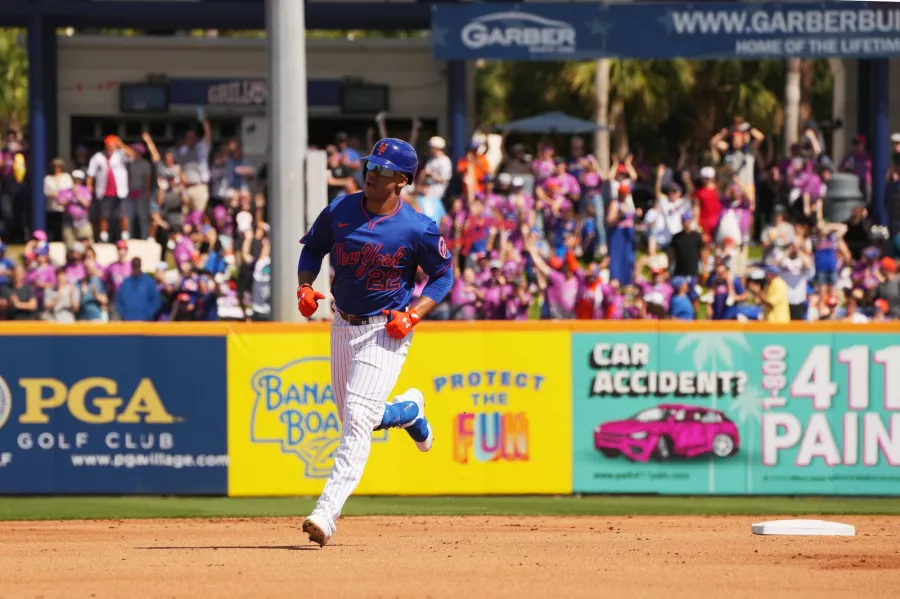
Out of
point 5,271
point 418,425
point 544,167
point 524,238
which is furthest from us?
point 544,167

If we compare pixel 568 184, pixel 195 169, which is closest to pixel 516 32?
pixel 568 184

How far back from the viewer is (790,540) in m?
9.65

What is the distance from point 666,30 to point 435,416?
10179 millimetres

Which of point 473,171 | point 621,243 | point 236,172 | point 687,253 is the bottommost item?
point 687,253

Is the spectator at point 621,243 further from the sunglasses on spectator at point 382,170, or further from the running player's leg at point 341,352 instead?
the sunglasses on spectator at point 382,170

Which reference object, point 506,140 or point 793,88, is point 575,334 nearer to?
point 793,88

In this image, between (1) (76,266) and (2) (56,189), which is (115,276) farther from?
(2) (56,189)

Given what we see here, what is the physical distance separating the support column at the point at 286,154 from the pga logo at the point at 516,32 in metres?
7.49

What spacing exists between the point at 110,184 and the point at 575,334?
10.4 m

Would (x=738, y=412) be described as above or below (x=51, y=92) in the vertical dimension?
below

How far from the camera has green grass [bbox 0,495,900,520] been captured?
12727mm

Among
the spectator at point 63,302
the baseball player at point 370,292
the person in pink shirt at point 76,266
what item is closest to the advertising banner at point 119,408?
the spectator at point 63,302

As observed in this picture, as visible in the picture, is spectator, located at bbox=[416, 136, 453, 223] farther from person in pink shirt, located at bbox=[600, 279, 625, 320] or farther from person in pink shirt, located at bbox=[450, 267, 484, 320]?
person in pink shirt, located at bbox=[600, 279, 625, 320]

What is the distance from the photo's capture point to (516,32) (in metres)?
22.0
